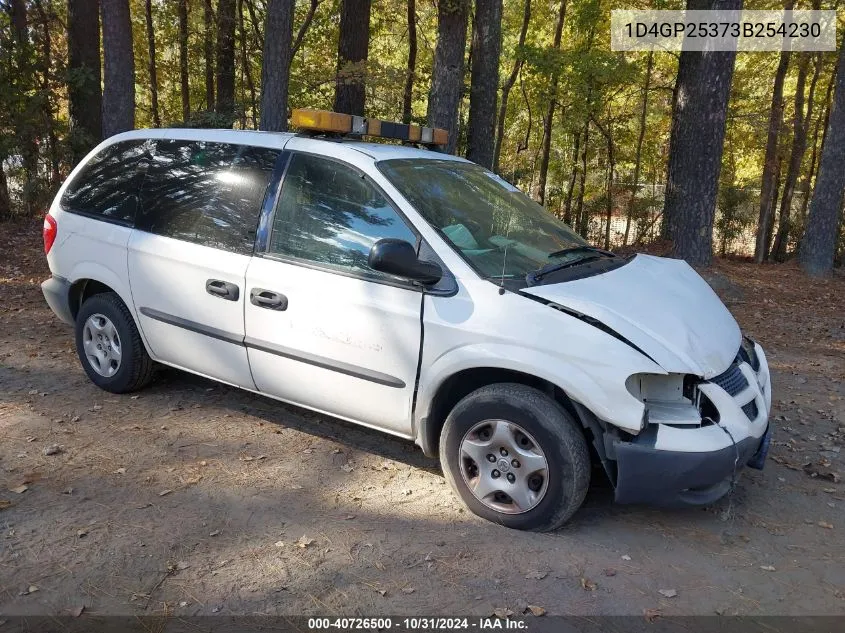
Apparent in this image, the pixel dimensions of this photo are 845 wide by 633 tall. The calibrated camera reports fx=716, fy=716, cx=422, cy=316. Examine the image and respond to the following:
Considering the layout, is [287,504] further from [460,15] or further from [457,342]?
[460,15]

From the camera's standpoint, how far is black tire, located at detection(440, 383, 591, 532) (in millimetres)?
3568

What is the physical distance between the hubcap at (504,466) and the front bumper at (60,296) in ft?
11.4

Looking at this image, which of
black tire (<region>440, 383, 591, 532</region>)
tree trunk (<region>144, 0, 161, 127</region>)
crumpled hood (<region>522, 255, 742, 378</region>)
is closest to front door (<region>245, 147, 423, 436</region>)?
Result: black tire (<region>440, 383, 591, 532</region>)

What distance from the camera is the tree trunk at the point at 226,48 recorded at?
16.8 m

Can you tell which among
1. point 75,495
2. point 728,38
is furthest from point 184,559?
point 728,38

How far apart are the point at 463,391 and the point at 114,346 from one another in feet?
9.24

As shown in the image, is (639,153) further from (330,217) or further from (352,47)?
(330,217)

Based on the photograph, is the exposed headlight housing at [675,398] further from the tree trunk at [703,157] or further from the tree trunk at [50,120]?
the tree trunk at [50,120]

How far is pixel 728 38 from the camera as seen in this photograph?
10078 millimetres

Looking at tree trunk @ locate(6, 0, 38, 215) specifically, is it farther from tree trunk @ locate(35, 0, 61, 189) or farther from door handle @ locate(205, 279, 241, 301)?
door handle @ locate(205, 279, 241, 301)

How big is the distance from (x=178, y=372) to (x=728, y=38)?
344 inches

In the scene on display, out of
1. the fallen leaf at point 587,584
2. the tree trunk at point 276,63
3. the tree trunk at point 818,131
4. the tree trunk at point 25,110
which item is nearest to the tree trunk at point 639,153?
the tree trunk at point 818,131

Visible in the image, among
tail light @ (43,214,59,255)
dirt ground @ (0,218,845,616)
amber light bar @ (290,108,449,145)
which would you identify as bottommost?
dirt ground @ (0,218,845,616)

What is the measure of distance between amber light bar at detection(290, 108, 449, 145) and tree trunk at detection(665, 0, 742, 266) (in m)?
6.61
